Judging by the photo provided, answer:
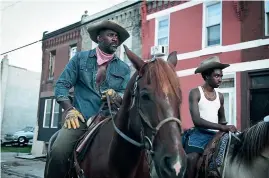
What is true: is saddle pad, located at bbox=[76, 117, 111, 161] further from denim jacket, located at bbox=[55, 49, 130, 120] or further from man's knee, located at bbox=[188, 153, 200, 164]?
man's knee, located at bbox=[188, 153, 200, 164]

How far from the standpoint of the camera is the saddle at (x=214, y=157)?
403 centimetres

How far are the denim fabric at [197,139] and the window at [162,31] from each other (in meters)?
9.98

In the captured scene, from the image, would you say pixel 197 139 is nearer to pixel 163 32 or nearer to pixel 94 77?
pixel 94 77

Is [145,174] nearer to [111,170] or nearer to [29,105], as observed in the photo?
[111,170]

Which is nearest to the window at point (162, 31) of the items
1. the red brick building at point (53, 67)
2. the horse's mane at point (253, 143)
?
the red brick building at point (53, 67)

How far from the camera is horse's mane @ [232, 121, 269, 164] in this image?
12.6 feet

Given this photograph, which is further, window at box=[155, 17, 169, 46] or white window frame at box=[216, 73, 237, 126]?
window at box=[155, 17, 169, 46]

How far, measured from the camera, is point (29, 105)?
3700 centimetres

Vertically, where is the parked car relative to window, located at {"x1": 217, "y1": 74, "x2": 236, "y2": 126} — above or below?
below

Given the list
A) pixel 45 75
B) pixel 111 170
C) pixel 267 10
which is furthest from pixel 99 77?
pixel 45 75

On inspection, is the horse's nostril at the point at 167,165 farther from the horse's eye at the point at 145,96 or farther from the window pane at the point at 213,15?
the window pane at the point at 213,15

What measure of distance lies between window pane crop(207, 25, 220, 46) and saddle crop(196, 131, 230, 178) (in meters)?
8.66

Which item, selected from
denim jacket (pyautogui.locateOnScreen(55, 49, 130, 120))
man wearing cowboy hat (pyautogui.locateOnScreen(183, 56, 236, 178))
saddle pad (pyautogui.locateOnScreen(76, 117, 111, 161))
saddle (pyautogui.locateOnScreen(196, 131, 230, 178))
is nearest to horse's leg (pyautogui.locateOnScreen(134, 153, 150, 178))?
saddle pad (pyautogui.locateOnScreen(76, 117, 111, 161))

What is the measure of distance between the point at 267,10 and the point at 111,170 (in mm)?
10001
